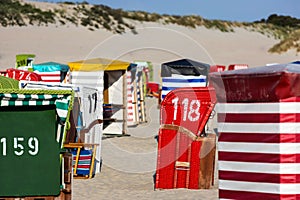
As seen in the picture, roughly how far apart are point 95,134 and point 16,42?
35.9 meters

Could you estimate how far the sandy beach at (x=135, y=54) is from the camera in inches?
336

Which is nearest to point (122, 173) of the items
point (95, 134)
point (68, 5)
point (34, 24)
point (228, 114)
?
point (95, 134)

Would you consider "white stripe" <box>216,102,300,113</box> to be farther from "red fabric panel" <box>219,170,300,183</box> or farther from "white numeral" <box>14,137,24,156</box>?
"white numeral" <box>14,137,24,156</box>

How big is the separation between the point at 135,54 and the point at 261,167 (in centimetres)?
4407

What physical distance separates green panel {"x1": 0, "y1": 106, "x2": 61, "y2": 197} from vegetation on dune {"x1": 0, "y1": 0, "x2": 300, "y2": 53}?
44.1 meters

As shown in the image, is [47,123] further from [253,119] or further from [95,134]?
[95,134]

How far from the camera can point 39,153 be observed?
465cm

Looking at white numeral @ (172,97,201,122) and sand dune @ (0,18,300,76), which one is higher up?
sand dune @ (0,18,300,76)

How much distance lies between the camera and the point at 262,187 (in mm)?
4844

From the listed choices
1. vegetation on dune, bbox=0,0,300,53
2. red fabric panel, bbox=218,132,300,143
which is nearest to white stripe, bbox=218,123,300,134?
red fabric panel, bbox=218,132,300,143

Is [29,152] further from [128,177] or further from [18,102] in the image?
[128,177]

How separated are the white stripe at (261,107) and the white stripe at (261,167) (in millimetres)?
367

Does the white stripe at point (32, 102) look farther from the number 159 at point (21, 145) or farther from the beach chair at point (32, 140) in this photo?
the number 159 at point (21, 145)

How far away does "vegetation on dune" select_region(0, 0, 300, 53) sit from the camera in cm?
5134
